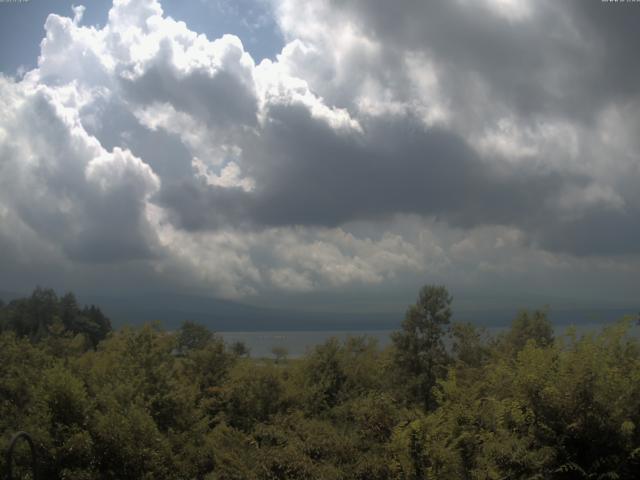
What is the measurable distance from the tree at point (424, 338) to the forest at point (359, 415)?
0.24ft

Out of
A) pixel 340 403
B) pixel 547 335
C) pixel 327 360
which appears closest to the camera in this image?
pixel 340 403

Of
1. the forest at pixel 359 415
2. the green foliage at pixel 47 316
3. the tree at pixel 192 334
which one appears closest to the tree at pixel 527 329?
the forest at pixel 359 415

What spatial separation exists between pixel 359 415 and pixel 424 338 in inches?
633

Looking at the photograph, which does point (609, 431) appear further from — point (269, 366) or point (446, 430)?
Answer: point (269, 366)

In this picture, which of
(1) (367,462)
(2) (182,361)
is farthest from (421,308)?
(1) (367,462)

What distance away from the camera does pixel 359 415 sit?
20234 millimetres

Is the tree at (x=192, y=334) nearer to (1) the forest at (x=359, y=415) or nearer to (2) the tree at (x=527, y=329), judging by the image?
(1) the forest at (x=359, y=415)

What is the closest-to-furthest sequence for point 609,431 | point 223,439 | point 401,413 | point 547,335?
point 609,431 < point 401,413 < point 223,439 < point 547,335

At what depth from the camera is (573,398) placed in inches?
500

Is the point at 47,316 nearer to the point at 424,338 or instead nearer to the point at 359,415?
the point at 424,338

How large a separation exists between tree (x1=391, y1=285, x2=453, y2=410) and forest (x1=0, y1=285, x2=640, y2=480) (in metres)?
0.07

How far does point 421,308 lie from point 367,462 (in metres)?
18.5

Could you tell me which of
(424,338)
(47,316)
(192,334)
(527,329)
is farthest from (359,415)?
(47,316)

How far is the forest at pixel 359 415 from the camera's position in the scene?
41.7ft
